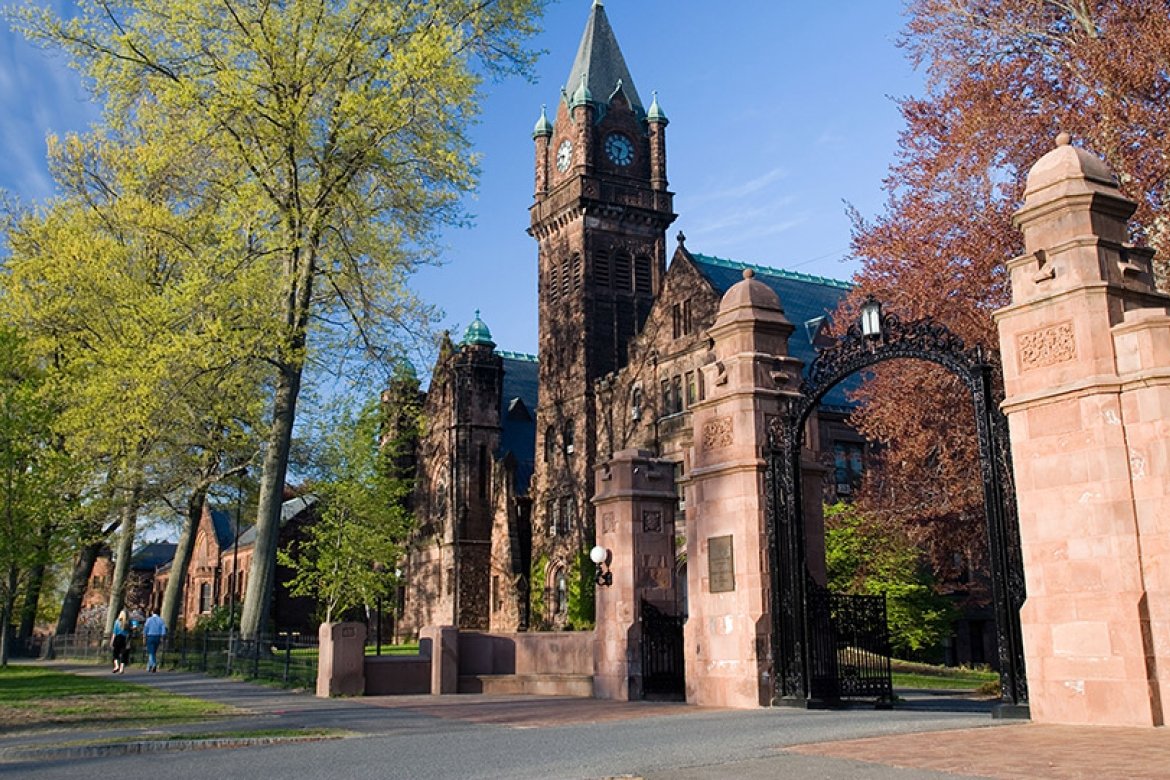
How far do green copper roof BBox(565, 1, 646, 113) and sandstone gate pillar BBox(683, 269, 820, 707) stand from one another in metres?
44.1

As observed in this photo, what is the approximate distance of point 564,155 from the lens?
5906 cm

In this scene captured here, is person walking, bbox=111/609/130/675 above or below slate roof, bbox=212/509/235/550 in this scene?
below

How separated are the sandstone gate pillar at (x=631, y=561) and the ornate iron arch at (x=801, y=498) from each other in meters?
3.62

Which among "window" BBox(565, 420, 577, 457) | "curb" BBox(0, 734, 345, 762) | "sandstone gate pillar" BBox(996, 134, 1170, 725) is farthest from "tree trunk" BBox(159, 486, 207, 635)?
"sandstone gate pillar" BBox(996, 134, 1170, 725)

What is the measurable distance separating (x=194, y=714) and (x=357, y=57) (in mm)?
14609

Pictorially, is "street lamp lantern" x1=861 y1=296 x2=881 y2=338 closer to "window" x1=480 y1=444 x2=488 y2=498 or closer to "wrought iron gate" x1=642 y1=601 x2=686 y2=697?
"wrought iron gate" x1=642 y1=601 x2=686 y2=697

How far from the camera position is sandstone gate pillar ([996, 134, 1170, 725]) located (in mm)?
10914

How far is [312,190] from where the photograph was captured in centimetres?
2370

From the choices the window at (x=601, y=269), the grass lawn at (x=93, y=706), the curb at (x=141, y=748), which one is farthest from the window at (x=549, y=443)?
the curb at (x=141, y=748)

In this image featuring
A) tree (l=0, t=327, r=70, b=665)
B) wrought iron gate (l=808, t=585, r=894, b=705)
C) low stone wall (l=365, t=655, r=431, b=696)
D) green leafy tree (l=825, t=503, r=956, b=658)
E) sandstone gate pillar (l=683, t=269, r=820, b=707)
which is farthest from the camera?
green leafy tree (l=825, t=503, r=956, b=658)

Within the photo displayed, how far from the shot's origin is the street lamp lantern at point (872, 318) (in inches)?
587

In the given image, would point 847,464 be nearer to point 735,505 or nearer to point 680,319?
point 680,319

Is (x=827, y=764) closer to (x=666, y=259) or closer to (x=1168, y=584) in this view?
(x=1168, y=584)

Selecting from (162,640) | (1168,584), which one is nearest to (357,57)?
(162,640)
